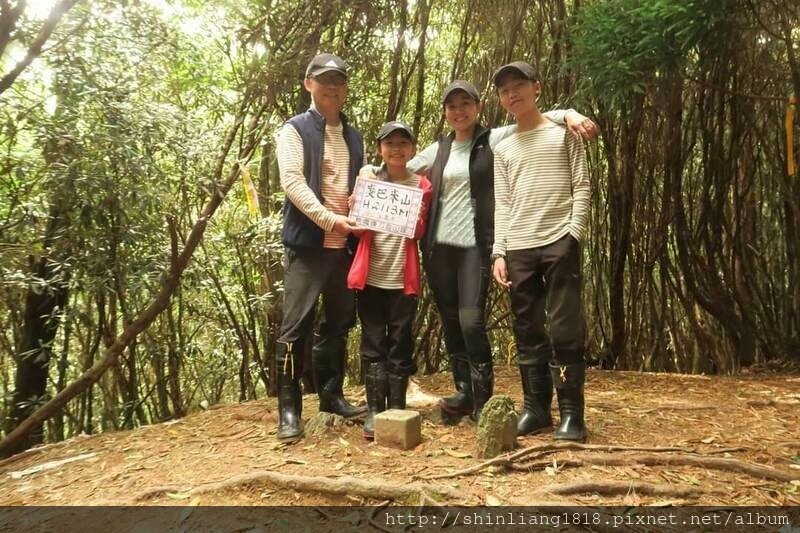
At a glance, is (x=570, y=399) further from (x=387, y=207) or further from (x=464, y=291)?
(x=387, y=207)

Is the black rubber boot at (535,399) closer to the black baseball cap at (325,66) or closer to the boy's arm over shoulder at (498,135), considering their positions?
the boy's arm over shoulder at (498,135)

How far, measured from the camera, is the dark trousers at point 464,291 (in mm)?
2734

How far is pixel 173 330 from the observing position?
244 inches

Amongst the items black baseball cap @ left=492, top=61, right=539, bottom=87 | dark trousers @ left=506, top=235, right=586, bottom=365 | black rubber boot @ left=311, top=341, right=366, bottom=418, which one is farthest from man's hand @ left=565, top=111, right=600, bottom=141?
black rubber boot @ left=311, top=341, right=366, bottom=418

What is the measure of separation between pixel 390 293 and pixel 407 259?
20 centimetres

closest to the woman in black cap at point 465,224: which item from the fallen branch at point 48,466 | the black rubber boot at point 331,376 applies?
the black rubber boot at point 331,376

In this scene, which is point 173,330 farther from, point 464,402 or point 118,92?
point 464,402

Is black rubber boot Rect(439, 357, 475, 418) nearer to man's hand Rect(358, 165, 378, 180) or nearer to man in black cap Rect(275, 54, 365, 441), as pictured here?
man in black cap Rect(275, 54, 365, 441)

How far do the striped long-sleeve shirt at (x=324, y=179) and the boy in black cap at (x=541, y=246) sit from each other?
776 millimetres

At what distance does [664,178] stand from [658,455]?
3344mm

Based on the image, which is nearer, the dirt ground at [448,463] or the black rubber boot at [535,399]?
the dirt ground at [448,463]

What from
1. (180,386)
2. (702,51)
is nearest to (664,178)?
(702,51)

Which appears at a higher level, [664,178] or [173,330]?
[664,178]

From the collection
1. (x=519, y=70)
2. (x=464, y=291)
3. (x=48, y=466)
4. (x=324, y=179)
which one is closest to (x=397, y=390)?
(x=464, y=291)
